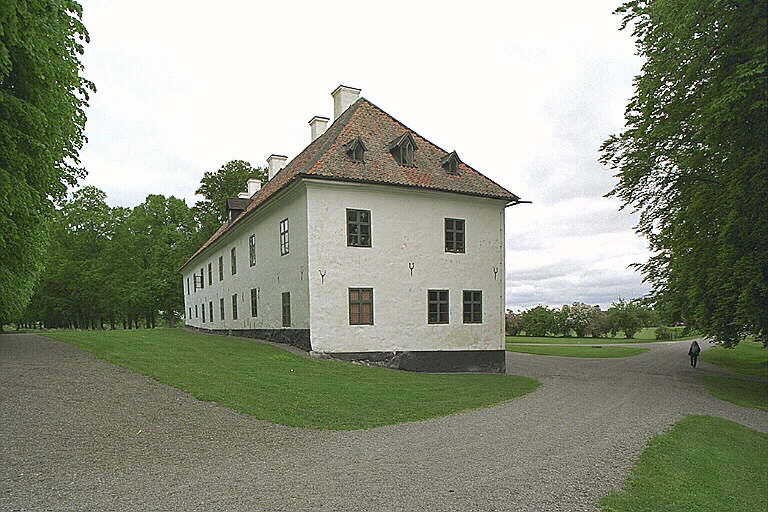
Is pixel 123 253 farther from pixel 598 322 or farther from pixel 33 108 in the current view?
pixel 598 322

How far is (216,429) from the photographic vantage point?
8.62 m

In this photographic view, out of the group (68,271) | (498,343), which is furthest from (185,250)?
(498,343)

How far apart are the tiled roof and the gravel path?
992 cm

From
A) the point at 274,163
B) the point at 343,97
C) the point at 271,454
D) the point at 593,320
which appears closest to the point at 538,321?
the point at 593,320

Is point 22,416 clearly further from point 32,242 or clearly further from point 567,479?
point 567,479

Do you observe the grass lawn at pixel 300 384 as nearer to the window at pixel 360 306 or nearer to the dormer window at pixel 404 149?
the window at pixel 360 306

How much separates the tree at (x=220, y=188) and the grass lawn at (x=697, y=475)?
3950 cm

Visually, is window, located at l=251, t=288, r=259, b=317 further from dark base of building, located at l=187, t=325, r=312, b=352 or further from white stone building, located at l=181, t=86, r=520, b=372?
dark base of building, located at l=187, t=325, r=312, b=352

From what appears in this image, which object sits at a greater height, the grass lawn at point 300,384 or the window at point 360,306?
the window at point 360,306

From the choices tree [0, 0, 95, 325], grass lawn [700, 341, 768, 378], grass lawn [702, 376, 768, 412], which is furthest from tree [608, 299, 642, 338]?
tree [0, 0, 95, 325]

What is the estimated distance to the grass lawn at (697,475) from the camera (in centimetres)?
616

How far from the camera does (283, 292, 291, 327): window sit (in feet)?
68.7

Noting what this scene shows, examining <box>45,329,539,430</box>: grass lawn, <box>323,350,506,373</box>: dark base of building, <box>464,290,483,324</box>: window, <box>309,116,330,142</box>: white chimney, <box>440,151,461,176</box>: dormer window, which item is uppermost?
<box>309,116,330,142</box>: white chimney

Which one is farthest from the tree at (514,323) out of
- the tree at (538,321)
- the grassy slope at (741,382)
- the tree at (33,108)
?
the tree at (33,108)
